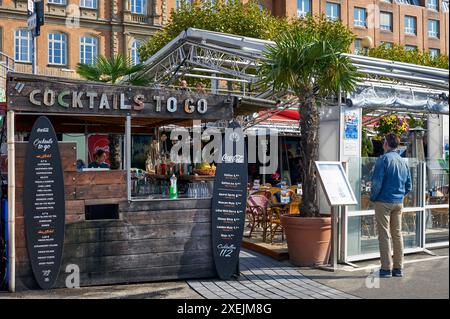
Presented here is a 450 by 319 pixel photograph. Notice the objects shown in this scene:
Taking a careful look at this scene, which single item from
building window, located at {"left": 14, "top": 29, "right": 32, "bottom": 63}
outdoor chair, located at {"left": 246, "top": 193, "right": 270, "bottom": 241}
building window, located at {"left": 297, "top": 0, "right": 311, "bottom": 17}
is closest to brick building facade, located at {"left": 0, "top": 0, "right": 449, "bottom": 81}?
building window, located at {"left": 14, "top": 29, "right": 32, "bottom": 63}

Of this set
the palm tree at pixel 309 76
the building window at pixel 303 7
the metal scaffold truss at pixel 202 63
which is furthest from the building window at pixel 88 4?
the palm tree at pixel 309 76

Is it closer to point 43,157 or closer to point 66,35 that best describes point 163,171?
point 43,157

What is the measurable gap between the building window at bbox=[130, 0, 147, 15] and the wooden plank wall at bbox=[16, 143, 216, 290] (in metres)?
28.9

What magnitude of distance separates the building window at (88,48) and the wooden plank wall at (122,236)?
89.0 feet

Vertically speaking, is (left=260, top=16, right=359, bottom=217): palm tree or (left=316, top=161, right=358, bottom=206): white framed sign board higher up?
(left=260, top=16, right=359, bottom=217): palm tree

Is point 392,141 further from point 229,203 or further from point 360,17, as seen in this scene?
point 360,17

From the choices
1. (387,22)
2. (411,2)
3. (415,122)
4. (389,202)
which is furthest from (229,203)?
(387,22)

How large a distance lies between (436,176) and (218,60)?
5.29 m

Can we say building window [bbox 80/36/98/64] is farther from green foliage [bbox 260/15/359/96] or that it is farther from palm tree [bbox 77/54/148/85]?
green foliage [bbox 260/15/359/96]

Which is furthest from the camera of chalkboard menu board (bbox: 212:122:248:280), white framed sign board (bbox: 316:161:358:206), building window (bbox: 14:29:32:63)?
building window (bbox: 14:29:32:63)

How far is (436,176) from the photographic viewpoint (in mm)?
9344

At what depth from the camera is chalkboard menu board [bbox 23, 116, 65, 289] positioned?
5.93 m

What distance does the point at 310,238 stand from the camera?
725 centimetres

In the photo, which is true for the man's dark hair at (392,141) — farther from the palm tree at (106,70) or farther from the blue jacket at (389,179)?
the palm tree at (106,70)
